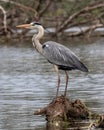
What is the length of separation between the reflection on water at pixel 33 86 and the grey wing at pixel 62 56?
3.18 feet

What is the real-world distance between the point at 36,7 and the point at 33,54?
679 centimetres

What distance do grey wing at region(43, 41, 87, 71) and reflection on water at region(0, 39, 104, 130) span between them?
3.18 ft

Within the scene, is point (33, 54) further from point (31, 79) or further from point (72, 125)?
point (72, 125)

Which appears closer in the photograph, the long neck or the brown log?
the brown log

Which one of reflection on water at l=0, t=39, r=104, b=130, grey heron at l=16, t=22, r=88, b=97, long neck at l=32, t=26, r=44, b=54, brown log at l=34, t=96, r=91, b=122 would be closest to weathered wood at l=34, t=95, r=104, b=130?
brown log at l=34, t=96, r=91, b=122

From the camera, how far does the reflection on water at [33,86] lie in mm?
11148

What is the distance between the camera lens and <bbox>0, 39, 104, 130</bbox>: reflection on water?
11.1 meters

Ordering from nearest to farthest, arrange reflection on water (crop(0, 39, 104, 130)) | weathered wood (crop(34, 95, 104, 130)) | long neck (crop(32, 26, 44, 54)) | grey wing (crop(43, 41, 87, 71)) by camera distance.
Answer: weathered wood (crop(34, 95, 104, 130))
reflection on water (crop(0, 39, 104, 130))
grey wing (crop(43, 41, 87, 71))
long neck (crop(32, 26, 44, 54))

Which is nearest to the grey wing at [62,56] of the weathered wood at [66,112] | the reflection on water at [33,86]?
the weathered wood at [66,112]

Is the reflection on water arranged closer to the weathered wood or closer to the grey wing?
the weathered wood

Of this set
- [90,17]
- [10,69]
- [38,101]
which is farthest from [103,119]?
[90,17]

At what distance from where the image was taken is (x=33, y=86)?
15.2 meters

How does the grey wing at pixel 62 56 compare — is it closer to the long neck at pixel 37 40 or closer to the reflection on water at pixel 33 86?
the long neck at pixel 37 40

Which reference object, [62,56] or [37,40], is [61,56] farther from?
[37,40]
